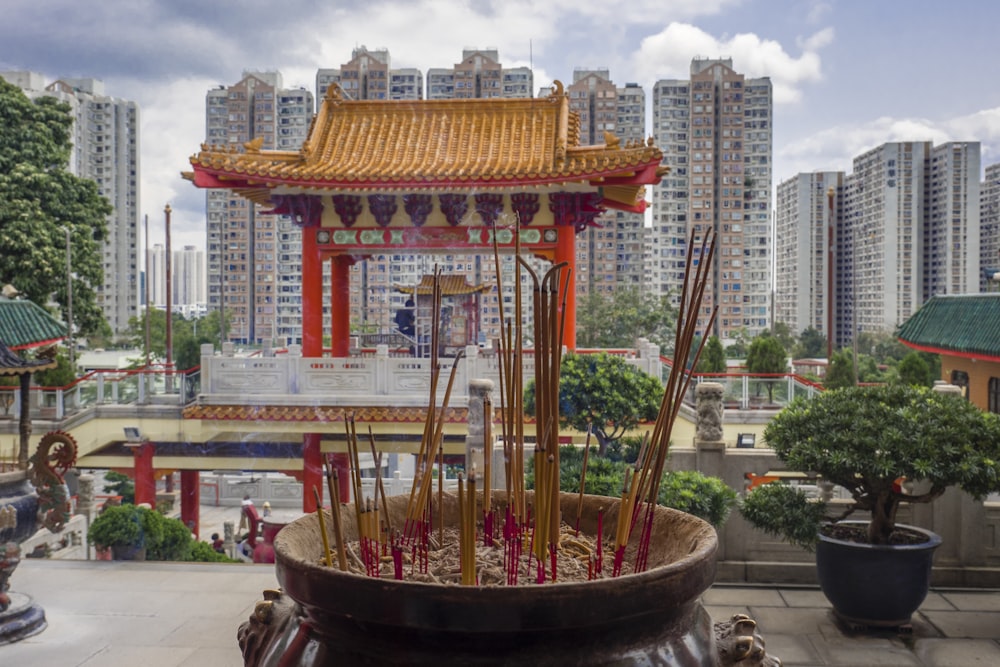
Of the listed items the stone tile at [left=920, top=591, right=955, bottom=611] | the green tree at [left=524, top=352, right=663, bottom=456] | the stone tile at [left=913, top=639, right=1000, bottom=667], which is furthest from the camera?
the green tree at [left=524, top=352, right=663, bottom=456]

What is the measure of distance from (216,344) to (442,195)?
3.47ft

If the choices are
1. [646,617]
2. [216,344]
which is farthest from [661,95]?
[646,617]

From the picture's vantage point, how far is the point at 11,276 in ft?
11.2

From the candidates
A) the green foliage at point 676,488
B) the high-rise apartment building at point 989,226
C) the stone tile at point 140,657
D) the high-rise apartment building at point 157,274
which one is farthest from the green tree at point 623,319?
the stone tile at point 140,657

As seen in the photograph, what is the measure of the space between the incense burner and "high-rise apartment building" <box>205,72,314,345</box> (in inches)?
109

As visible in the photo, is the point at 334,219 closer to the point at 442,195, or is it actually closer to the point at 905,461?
the point at 442,195

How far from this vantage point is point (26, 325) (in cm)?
313

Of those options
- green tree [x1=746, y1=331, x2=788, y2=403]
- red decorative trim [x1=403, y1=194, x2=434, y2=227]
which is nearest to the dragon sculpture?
red decorative trim [x1=403, y1=194, x2=434, y2=227]

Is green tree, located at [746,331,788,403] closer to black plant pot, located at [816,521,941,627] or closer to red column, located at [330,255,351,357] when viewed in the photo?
black plant pot, located at [816,521,941,627]

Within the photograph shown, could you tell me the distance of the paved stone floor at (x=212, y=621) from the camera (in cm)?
209

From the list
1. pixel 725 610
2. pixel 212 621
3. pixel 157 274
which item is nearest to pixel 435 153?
pixel 157 274

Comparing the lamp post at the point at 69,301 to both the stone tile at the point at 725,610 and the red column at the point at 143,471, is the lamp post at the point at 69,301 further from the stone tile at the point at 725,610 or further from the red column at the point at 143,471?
the stone tile at the point at 725,610

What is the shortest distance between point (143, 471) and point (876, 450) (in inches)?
100

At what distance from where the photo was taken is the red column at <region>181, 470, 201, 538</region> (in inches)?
131
